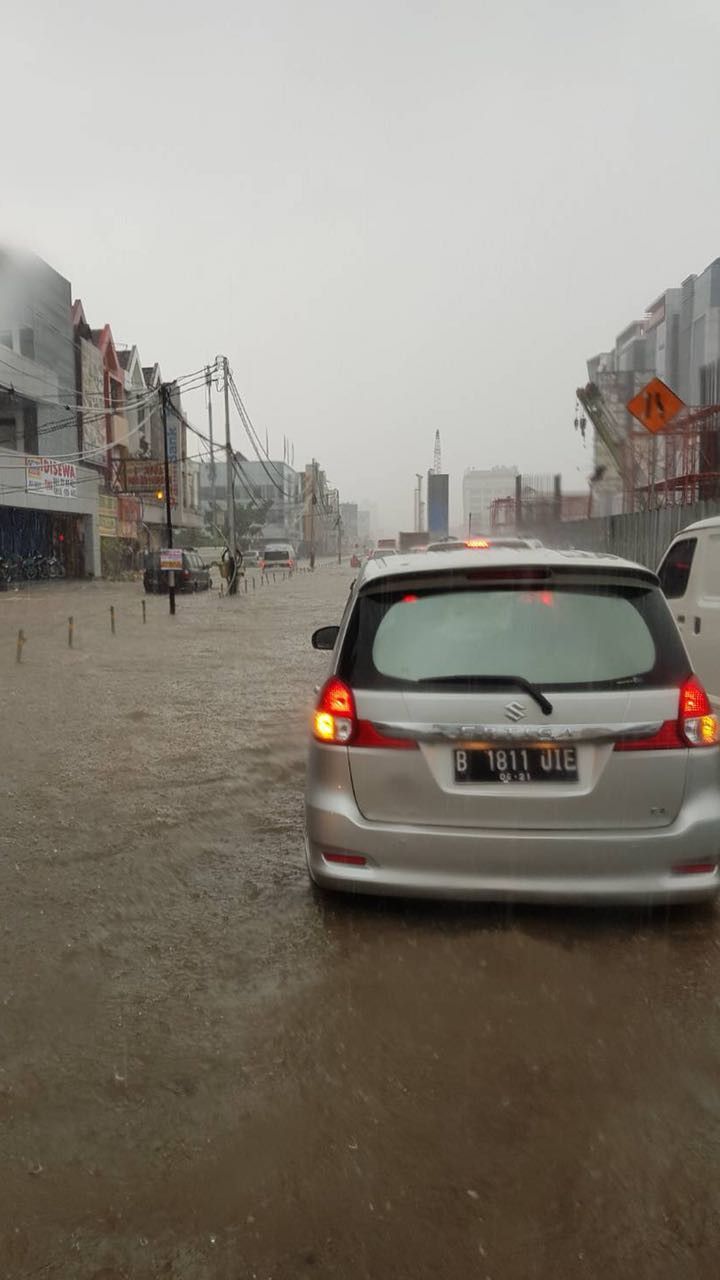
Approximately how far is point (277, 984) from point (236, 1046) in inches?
18.1

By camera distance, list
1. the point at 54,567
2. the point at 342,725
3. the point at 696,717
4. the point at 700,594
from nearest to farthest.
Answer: the point at 696,717, the point at 342,725, the point at 700,594, the point at 54,567

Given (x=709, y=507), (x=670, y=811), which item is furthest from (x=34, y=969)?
(x=709, y=507)

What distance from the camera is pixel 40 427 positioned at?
138 feet

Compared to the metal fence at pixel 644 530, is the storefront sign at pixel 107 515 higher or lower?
higher

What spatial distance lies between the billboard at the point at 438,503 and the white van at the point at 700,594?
67.3 metres

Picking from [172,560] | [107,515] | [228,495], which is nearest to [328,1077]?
[172,560]

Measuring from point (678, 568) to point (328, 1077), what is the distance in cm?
603

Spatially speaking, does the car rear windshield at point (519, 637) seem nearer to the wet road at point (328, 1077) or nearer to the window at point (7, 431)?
the wet road at point (328, 1077)

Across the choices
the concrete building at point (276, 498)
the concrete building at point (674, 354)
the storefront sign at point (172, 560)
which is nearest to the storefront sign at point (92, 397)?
the storefront sign at point (172, 560)

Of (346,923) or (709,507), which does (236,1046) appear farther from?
(709,507)

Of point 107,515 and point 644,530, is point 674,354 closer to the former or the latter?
point 107,515

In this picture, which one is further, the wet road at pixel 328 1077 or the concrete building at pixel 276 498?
the concrete building at pixel 276 498

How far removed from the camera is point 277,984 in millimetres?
3504

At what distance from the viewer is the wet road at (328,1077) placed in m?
2.18
